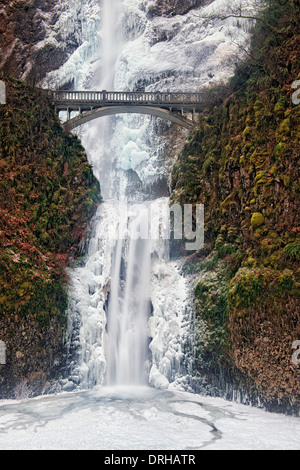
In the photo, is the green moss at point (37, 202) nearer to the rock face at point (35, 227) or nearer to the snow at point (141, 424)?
the rock face at point (35, 227)

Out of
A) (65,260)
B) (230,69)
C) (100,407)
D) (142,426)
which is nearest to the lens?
(142,426)

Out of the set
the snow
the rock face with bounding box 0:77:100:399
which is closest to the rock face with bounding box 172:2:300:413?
the snow

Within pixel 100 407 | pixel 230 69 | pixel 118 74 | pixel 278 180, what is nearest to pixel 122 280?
pixel 100 407

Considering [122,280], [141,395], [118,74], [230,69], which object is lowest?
[141,395]

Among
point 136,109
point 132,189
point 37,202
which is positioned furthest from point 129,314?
point 132,189

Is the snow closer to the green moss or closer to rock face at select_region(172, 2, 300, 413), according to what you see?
rock face at select_region(172, 2, 300, 413)

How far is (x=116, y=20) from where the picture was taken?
3259 centimetres

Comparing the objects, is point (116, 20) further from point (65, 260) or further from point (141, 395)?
point (141, 395)

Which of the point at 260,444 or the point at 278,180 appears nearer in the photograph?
the point at 260,444

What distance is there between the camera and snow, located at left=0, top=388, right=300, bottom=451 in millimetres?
7180

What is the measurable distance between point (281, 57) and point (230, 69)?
50.6 feet

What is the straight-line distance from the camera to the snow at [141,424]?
718 cm

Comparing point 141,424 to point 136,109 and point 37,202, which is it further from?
point 136,109

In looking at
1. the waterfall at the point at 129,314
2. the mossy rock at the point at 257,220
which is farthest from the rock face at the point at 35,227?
the mossy rock at the point at 257,220
